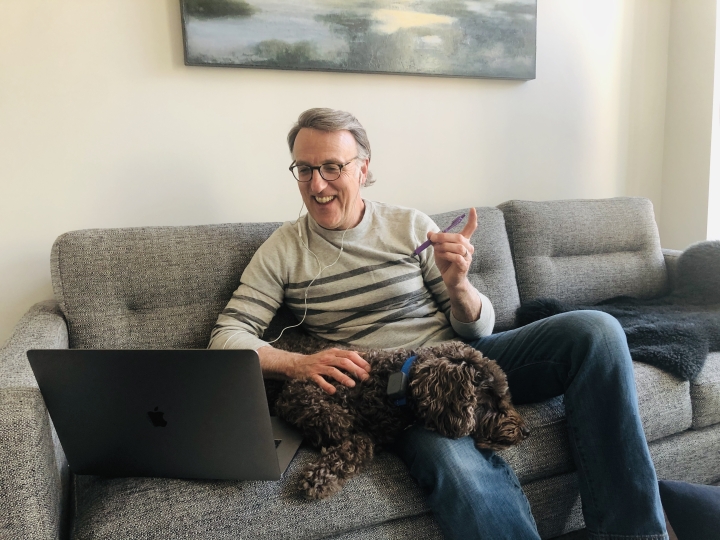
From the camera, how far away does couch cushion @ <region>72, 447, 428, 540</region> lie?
95 centimetres

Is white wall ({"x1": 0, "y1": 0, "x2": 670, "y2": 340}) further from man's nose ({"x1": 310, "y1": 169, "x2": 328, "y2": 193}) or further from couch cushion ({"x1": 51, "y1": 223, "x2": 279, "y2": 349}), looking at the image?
man's nose ({"x1": 310, "y1": 169, "x2": 328, "y2": 193})

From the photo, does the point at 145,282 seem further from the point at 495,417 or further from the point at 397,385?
the point at 495,417

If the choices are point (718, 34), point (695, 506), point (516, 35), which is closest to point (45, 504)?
point (695, 506)

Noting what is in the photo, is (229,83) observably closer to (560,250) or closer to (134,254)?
(134,254)

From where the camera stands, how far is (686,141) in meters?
2.52

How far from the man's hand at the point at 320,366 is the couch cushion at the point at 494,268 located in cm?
81

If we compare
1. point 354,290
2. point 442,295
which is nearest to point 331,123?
point 354,290

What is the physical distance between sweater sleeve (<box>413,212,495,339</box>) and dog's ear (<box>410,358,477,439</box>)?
1.22 feet

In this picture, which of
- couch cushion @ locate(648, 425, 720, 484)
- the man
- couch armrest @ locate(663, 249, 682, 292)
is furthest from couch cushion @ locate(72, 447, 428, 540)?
couch armrest @ locate(663, 249, 682, 292)

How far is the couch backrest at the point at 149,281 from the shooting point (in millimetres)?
1440

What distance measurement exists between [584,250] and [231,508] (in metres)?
1.64

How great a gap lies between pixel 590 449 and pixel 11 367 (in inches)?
48.0

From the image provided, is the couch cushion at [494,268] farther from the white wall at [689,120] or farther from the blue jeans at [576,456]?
the white wall at [689,120]

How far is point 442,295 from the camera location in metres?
1.50
